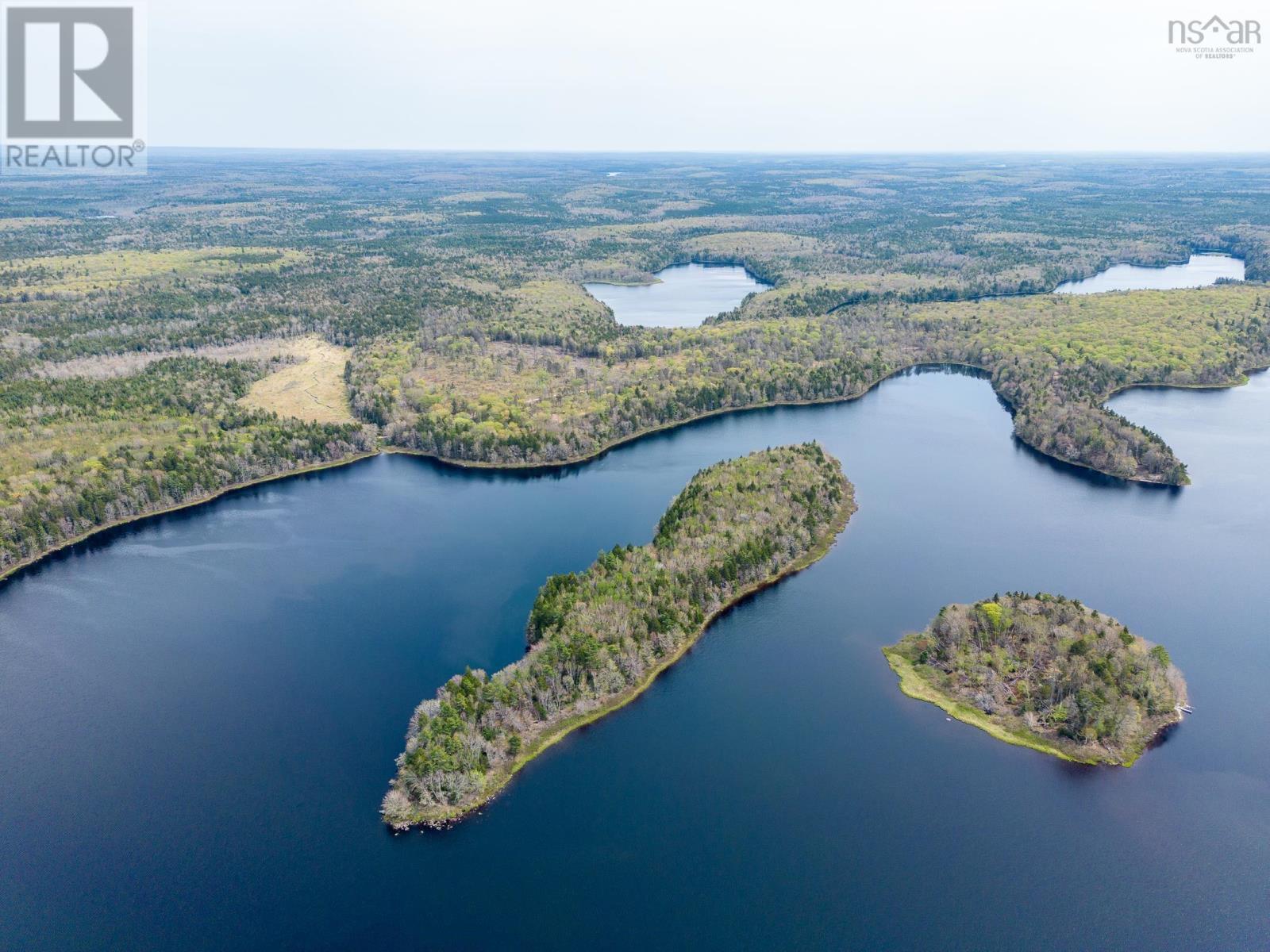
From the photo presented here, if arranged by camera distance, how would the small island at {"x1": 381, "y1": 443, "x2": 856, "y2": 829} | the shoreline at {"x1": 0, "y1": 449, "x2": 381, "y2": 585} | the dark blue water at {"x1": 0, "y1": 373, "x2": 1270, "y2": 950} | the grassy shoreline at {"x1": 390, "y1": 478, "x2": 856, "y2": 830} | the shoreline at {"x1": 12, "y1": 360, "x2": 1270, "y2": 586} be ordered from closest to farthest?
1. the dark blue water at {"x1": 0, "y1": 373, "x2": 1270, "y2": 950}
2. the grassy shoreline at {"x1": 390, "y1": 478, "x2": 856, "y2": 830}
3. the small island at {"x1": 381, "y1": 443, "x2": 856, "y2": 829}
4. the shoreline at {"x1": 0, "y1": 449, "x2": 381, "y2": 585}
5. the shoreline at {"x1": 12, "y1": 360, "x2": 1270, "y2": 586}

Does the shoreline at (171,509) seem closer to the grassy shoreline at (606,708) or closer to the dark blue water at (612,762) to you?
the dark blue water at (612,762)

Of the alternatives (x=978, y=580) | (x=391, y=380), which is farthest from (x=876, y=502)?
(x=391, y=380)

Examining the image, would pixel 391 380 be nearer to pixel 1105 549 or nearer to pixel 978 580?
pixel 978 580

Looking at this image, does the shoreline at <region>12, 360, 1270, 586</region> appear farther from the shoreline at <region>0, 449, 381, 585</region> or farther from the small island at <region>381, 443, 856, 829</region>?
the small island at <region>381, 443, 856, 829</region>

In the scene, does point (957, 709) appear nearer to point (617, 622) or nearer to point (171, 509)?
point (617, 622)

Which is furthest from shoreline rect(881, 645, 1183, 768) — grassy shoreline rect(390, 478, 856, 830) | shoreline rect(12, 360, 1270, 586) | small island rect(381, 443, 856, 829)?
shoreline rect(12, 360, 1270, 586)

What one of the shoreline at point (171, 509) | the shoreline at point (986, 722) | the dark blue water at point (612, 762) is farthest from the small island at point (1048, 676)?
the shoreline at point (171, 509)
